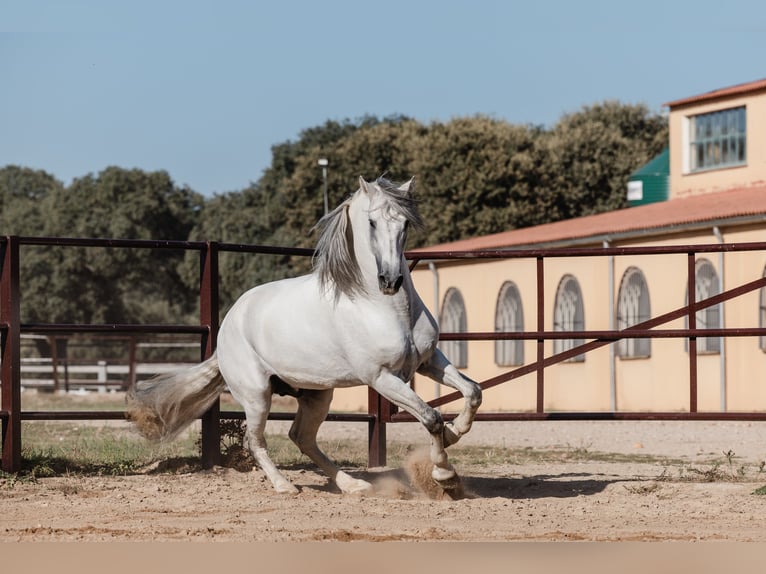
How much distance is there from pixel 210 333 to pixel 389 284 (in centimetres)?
236

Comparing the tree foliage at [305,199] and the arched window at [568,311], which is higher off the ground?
the tree foliage at [305,199]

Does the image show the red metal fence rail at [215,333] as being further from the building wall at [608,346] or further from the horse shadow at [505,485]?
the building wall at [608,346]

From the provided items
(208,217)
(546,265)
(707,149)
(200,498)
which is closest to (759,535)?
(200,498)

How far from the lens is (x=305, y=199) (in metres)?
47.0

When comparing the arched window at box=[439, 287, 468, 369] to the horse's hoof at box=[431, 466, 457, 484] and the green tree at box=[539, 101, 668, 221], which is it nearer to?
the green tree at box=[539, 101, 668, 221]

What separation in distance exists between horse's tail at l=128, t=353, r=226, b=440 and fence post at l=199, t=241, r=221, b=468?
0.32 metres

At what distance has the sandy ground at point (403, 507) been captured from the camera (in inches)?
246

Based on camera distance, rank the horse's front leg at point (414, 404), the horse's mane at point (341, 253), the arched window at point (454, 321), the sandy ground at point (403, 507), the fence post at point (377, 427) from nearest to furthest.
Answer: the sandy ground at point (403, 507)
the horse's front leg at point (414, 404)
the horse's mane at point (341, 253)
the fence post at point (377, 427)
the arched window at point (454, 321)

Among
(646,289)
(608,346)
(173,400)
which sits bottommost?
(608,346)

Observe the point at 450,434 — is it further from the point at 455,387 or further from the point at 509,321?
the point at 509,321

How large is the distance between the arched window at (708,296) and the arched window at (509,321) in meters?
4.83

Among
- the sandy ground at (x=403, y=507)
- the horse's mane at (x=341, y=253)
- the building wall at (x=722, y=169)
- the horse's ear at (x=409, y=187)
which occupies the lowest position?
the sandy ground at (x=403, y=507)

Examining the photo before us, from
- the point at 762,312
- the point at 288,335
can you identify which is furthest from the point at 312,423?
the point at 762,312

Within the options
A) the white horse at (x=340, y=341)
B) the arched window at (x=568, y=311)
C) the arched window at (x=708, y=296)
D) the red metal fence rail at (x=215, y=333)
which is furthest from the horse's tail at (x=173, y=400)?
the arched window at (x=568, y=311)
